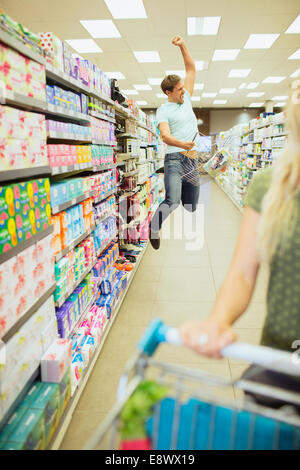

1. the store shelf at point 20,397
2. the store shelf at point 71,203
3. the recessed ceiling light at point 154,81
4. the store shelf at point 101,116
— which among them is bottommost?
the store shelf at point 20,397

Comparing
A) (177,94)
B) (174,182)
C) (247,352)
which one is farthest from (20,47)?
(174,182)

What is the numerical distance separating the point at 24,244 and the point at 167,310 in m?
2.04

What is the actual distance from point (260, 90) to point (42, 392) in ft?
50.8

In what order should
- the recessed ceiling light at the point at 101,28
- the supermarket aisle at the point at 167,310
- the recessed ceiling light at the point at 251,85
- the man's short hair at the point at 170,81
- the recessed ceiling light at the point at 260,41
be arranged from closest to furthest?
the supermarket aisle at the point at 167,310
the man's short hair at the point at 170,81
the recessed ceiling light at the point at 101,28
the recessed ceiling light at the point at 260,41
the recessed ceiling light at the point at 251,85

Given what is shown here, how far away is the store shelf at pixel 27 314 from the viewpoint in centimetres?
153

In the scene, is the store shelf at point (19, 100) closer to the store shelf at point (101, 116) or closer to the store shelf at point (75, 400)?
the store shelf at point (101, 116)

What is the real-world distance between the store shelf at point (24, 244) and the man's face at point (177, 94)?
2072mm

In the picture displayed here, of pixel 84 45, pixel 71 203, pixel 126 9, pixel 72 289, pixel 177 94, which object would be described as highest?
pixel 84 45

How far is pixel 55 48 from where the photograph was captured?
6.91 feet

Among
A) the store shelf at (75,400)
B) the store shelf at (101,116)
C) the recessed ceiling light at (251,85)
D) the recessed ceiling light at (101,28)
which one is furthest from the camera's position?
the recessed ceiling light at (251,85)

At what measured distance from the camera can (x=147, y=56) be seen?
9438 mm

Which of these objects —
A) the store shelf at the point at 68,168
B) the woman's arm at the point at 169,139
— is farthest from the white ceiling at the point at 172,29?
the store shelf at the point at 68,168

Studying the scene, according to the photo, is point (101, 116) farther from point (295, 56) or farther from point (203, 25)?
point (295, 56)

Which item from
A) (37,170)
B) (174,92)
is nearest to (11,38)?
(37,170)
